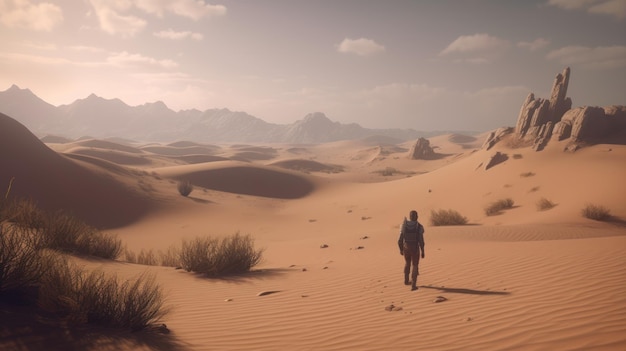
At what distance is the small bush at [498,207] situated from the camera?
17156 mm

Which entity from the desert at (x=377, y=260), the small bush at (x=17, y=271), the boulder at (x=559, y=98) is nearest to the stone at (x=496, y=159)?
the desert at (x=377, y=260)

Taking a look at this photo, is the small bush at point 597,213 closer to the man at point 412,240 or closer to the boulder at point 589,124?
the boulder at point 589,124

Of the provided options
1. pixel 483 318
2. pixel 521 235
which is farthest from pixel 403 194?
pixel 483 318

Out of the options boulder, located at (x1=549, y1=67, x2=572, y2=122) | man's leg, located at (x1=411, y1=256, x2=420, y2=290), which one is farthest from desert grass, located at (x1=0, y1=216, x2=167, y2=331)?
boulder, located at (x1=549, y1=67, x2=572, y2=122)

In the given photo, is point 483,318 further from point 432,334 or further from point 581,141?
point 581,141

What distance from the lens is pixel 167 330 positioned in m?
4.21

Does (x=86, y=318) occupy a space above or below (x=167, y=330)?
above

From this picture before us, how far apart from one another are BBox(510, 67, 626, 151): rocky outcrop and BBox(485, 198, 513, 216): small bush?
6708 mm

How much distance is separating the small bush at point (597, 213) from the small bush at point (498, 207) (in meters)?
3.60

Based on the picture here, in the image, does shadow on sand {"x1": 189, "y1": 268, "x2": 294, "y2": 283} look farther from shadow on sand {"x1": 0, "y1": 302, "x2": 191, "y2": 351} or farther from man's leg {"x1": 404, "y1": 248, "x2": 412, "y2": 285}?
shadow on sand {"x1": 0, "y1": 302, "x2": 191, "y2": 351}

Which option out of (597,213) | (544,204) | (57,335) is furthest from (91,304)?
(544,204)

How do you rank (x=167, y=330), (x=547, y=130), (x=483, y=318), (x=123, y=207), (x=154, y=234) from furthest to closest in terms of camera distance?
(x=547, y=130) < (x=123, y=207) < (x=154, y=234) < (x=483, y=318) < (x=167, y=330)

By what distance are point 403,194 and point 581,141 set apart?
1113cm

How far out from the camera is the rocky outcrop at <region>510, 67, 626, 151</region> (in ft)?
68.3
